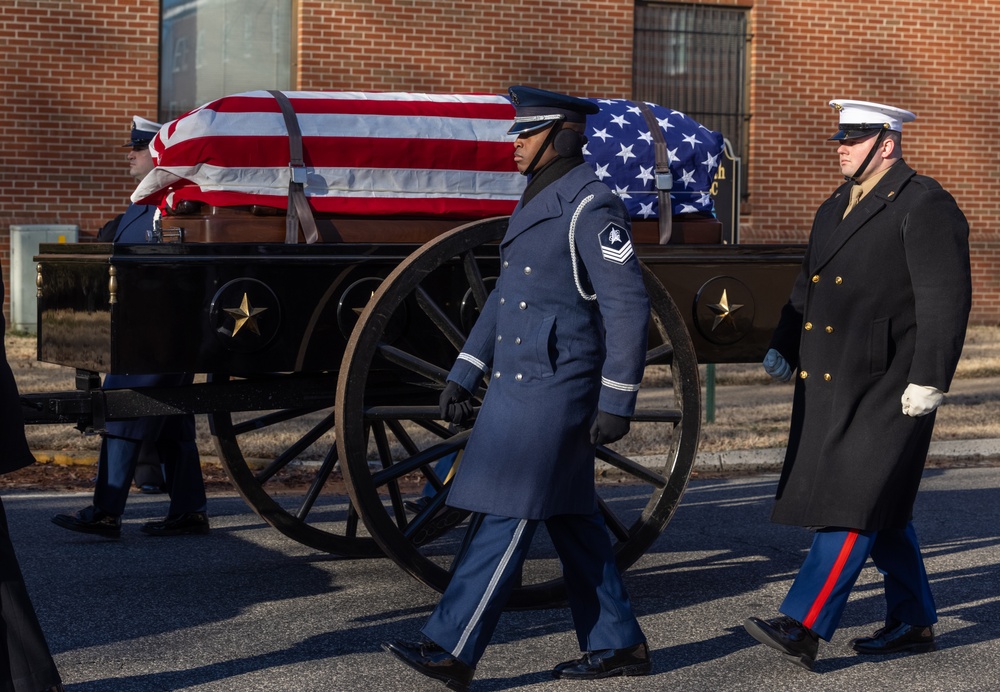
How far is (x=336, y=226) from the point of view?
5.27m

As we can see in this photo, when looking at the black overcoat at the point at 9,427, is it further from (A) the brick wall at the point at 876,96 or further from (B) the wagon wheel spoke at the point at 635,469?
(A) the brick wall at the point at 876,96

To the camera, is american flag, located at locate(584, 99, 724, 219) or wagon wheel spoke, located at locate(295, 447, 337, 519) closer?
american flag, located at locate(584, 99, 724, 219)

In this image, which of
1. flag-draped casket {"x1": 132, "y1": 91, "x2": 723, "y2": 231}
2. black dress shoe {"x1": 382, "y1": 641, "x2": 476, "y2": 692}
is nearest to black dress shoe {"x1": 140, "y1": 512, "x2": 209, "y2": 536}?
flag-draped casket {"x1": 132, "y1": 91, "x2": 723, "y2": 231}

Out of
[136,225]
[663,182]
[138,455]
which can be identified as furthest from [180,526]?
[663,182]

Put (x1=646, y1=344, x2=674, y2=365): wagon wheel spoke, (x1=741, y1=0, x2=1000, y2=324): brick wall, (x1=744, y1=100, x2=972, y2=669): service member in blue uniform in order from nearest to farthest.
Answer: (x1=744, y1=100, x2=972, y2=669): service member in blue uniform, (x1=646, y1=344, x2=674, y2=365): wagon wheel spoke, (x1=741, y1=0, x2=1000, y2=324): brick wall

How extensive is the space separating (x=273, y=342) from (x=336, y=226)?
572mm

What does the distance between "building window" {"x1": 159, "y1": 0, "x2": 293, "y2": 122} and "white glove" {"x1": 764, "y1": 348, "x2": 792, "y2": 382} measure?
9.03m

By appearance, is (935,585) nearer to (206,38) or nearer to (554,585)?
(554,585)

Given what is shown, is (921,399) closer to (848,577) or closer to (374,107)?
(848,577)

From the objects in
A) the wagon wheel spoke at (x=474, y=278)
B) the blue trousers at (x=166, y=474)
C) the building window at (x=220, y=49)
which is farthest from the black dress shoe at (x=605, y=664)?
the building window at (x=220, y=49)

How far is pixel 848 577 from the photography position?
431 cm

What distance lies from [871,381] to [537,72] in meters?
9.61

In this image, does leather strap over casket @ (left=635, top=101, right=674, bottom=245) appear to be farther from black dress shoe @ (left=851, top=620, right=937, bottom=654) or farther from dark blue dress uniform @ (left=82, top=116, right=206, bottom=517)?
dark blue dress uniform @ (left=82, top=116, right=206, bottom=517)

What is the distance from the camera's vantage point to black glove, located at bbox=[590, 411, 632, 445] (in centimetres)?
395
